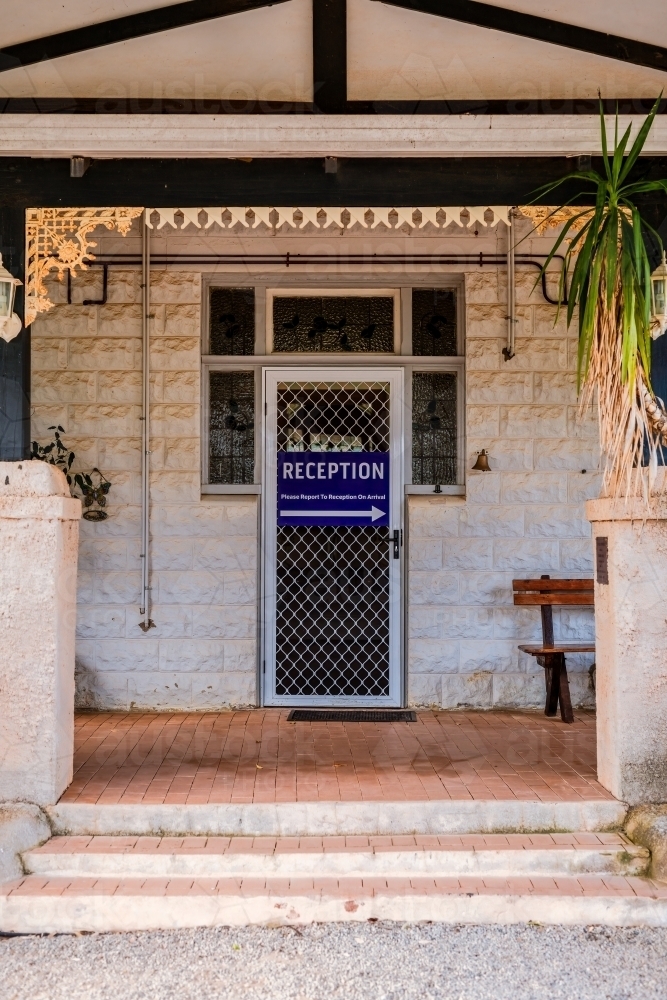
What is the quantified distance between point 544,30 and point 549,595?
139 inches

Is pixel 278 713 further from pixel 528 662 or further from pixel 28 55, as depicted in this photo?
pixel 28 55

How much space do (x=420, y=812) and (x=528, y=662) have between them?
2682 mm

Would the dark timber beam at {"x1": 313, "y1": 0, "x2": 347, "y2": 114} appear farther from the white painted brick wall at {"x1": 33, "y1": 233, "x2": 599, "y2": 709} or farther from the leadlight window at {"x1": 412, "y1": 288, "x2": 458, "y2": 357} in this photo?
the leadlight window at {"x1": 412, "y1": 288, "x2": 458, "y2": 357}

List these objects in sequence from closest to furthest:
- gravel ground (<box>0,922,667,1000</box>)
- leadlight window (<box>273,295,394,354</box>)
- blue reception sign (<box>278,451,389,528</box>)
→ gravel ground (<box>0,922,667,1000</box>)
blue reception sign (<box>278,451,389,528</box>)
leadlight window (<box>273,295,394,354</box>)

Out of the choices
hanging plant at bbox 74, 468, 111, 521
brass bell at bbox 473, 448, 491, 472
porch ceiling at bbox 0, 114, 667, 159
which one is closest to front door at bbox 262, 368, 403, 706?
brass bell at bbox 473, 448, 491, 472

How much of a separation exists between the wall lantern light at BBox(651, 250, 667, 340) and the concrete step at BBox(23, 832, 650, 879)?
2482 mm

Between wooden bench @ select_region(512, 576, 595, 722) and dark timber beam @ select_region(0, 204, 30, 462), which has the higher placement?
dark timber beam @ select_region(0, 204, 30, 462)

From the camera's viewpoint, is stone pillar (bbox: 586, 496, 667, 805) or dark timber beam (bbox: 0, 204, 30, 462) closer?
stone pillar (bbox: 586, 496, 667, 805)

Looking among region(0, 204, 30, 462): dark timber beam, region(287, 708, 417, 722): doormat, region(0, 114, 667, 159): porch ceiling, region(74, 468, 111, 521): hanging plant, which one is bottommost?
region(287, 708, 417, 722): doormat

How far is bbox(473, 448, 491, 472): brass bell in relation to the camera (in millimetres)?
6922

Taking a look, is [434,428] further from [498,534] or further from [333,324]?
[333,324]

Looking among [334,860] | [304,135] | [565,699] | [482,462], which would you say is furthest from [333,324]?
[334,860]

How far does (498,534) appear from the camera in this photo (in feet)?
23.1

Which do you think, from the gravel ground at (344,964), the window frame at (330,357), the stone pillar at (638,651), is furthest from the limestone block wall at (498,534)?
the gravel ground at (344,964)
